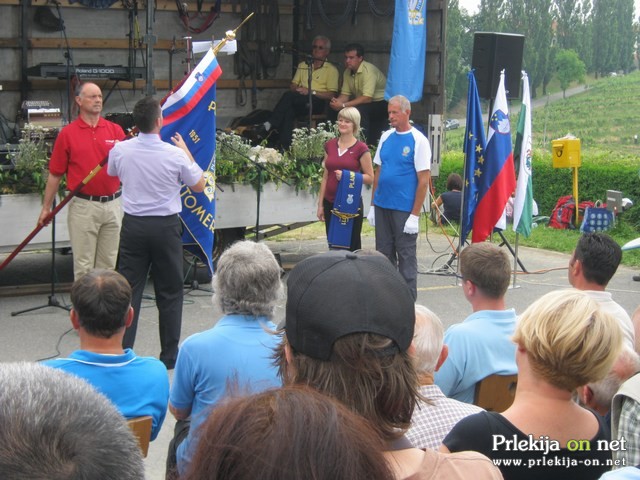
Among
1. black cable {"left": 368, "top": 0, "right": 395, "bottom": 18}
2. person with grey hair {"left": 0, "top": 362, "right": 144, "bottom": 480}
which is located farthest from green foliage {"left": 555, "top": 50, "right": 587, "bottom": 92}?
person with grey hair {"left": 0, "top": 362, "right": 144, "bottom": 480}

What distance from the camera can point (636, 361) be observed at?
2.99 m

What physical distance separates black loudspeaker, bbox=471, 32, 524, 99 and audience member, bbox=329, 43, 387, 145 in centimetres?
176

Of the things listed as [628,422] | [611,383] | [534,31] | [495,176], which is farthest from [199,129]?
[534,31]

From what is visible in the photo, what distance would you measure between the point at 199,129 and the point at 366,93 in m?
4.72

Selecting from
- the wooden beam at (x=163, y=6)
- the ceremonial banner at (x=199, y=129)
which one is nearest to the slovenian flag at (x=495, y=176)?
the ceremonial banner at (x=199, y=129)

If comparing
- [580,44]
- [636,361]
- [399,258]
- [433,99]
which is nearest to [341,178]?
[399,258]

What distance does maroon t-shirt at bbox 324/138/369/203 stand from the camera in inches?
340

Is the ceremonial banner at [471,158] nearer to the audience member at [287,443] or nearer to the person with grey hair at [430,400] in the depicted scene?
the person with grey hair at [430,400]

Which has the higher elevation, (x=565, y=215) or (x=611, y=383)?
(x=611, y=383)

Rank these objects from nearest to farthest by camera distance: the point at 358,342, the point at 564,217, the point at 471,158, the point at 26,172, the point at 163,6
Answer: the point at 358,342, the point at 26,172, the point at 471,158, the point at 163,6, the point at 564,217

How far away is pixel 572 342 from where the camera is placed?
2.56m

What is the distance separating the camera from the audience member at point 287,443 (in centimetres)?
127

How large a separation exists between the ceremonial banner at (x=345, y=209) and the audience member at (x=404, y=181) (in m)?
0.40

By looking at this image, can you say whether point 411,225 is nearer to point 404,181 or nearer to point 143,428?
point 404,181
